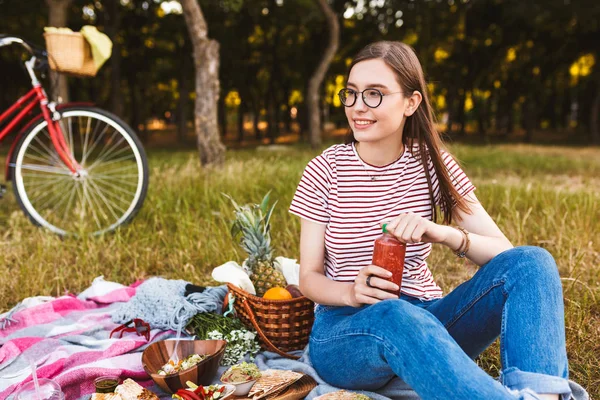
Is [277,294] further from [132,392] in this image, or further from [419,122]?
[419,122]

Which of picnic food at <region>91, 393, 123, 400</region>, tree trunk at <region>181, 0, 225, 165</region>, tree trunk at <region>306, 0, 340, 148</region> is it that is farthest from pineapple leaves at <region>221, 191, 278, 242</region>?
tree trunk at <region>306, 0, 340, 148</region>

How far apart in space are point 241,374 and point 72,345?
3.48ft

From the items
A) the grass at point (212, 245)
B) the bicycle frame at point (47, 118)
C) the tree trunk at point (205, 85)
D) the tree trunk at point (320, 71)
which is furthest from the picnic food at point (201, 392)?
the tree trunk at point (320, 71)

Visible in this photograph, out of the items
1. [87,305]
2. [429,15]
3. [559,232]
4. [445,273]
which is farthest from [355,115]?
[429,15]

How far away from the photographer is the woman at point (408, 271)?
1.87 metres

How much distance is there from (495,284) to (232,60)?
74.2 feet

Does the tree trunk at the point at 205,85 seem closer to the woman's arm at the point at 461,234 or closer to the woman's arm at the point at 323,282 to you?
the woman's arm at the point at 323,282

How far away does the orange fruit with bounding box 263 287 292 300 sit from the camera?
2.92m

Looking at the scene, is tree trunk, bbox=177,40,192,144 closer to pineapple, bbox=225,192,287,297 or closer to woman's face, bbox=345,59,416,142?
pineapple, bbox=225,192,287,297

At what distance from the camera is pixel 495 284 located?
84.5 inches

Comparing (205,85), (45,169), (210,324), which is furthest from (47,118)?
(205,85)

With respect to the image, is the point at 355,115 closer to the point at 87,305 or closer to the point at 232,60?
the point at 87,305

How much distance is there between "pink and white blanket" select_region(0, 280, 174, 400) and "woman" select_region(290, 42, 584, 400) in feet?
3.25

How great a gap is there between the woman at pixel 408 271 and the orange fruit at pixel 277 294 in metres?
0.45
